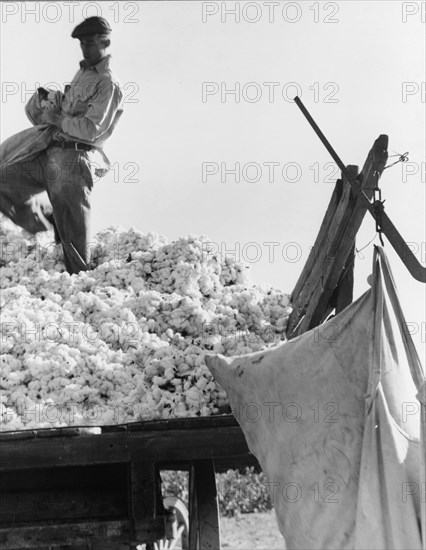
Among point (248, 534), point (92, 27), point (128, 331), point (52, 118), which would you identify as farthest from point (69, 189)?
point (248, 534)

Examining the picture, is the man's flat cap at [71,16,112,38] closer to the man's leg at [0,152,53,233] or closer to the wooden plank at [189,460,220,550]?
the man's leg at [0,152,53,233]

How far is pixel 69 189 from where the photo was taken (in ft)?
25.0

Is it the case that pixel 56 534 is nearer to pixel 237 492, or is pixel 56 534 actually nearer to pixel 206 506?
pixel 206 506

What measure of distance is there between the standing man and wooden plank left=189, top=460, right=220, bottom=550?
2.06 metres

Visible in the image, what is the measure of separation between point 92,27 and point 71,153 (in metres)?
0.83

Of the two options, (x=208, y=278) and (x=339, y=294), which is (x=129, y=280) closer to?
(x=208, y=278)

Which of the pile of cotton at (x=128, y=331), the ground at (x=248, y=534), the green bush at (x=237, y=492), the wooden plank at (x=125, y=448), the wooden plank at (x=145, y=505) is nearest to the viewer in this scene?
the wooden plank at (x=125, y=448)

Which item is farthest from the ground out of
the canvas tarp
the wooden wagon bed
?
the canvas tarp

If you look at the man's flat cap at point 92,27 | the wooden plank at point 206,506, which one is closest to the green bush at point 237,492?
the man's flat cap at point 92,27

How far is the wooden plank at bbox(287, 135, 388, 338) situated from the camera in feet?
17.1

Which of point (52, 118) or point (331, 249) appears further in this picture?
point (52, 118)

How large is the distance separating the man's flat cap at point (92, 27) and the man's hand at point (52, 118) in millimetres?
529

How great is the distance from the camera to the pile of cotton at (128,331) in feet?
18.5

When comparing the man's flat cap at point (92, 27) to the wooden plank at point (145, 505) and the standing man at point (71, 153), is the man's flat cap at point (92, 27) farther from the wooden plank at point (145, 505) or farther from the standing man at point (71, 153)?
the wooden plank at point (145, 505)
